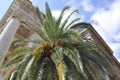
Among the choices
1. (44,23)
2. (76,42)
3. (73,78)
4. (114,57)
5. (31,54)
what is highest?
(114,57)

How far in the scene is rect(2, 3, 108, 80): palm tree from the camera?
36.8 ft

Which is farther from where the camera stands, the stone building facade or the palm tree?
the stone building facade

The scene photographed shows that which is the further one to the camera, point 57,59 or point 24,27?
point 24,27

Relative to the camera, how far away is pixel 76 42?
13109mm

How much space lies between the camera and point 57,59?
467 inches

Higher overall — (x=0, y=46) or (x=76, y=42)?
(x=0, y=46)

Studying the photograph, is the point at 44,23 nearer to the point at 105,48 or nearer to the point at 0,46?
the point at 0,46

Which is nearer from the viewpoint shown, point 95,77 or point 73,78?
point 73,78

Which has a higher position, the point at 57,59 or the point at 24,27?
the point at 24,27

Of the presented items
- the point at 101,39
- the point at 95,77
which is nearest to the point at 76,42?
the point at 95,77

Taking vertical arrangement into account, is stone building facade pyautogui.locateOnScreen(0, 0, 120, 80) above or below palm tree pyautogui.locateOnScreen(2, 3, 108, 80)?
above

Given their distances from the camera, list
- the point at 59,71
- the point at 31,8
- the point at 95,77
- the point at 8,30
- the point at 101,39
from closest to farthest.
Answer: the point at 59,71
the point at 95,77
the point at 8,30
the point at 31,8
the point at 101,39

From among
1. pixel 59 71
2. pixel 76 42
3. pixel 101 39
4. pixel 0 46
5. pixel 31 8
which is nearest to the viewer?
pixel 59 71

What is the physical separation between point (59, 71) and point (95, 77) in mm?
2256
